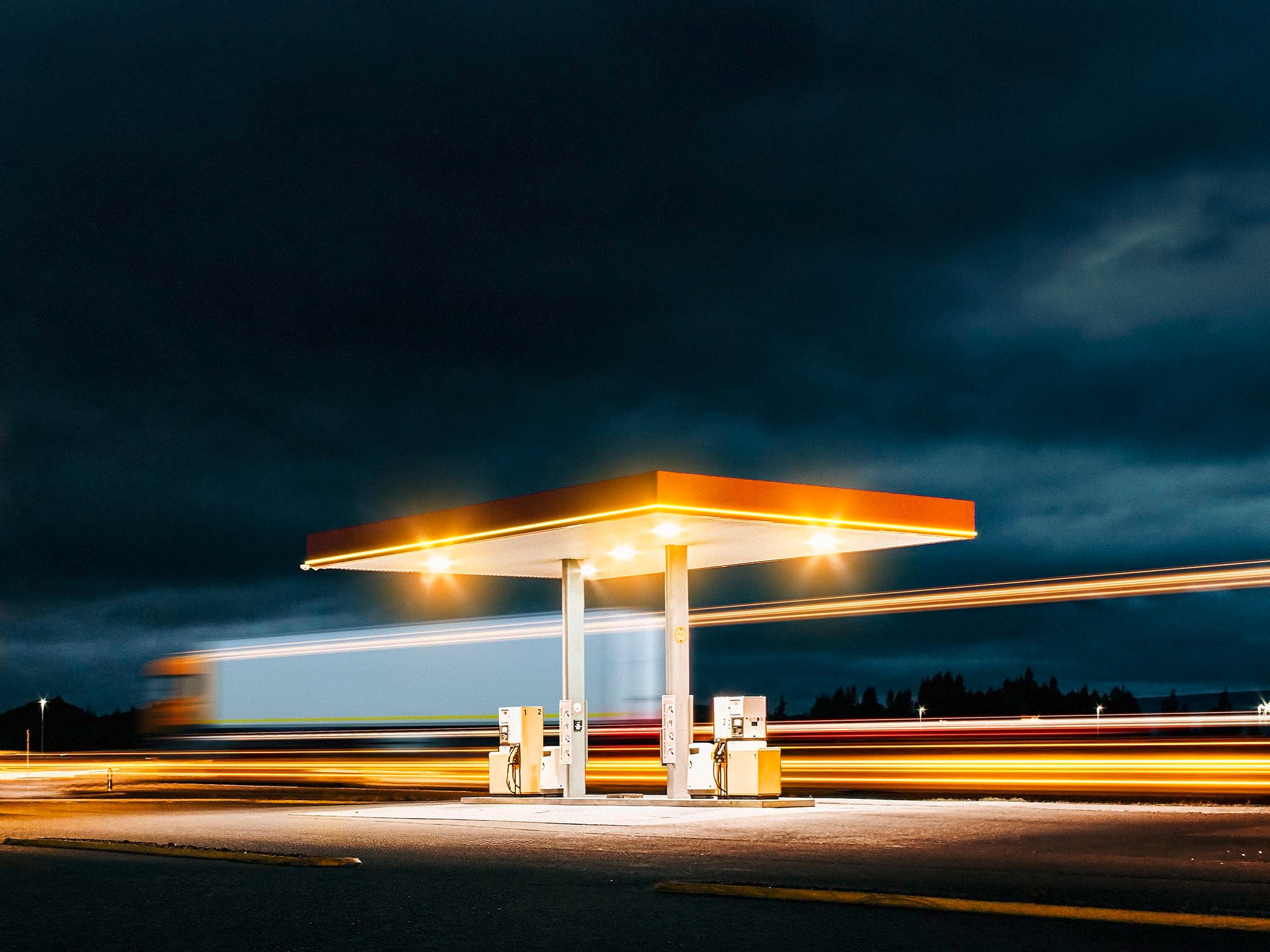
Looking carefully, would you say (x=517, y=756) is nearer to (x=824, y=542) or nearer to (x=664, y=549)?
(x=664, y=549)

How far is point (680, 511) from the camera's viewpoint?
18.9 metres

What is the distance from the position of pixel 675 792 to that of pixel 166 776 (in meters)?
19.3

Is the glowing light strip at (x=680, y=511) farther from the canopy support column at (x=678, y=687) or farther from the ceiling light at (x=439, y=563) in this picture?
the canopy support column at (x=678, y=687)

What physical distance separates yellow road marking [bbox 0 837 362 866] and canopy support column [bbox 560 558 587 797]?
26.7ft

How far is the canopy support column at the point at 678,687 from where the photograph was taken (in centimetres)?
2181

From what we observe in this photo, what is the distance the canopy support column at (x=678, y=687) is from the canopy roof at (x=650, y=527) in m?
0.96

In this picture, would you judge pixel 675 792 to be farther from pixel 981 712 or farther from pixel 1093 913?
pixel 1093 913

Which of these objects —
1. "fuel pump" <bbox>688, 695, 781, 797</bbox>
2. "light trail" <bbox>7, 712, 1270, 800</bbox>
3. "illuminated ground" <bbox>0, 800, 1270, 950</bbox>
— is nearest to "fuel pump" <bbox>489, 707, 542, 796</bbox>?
"light trail" <bbox>7, 712, 1270, 800</bbox>

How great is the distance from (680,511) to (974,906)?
9.35 meters

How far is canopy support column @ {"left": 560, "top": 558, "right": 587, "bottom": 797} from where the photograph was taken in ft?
75.9

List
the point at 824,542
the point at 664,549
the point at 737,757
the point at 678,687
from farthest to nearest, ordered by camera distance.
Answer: the point at 664,549 → the point at 737,757 → the point at 824,542 → the point at 678,687

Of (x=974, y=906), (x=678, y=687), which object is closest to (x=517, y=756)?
(x=678, y=687)

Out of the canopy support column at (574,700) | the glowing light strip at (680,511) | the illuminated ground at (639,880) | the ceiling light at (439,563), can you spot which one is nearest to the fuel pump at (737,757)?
the canopy support column at (574,700)

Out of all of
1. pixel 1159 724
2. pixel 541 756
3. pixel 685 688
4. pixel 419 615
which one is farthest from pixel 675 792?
pixel 419 615
